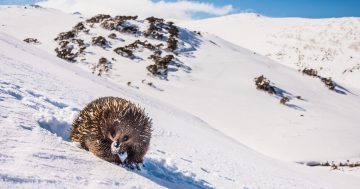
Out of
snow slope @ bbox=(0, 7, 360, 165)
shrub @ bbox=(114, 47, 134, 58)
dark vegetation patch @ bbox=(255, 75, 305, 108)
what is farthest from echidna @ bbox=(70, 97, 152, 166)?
shrub @ bbox=(114, 47, 134, 58)

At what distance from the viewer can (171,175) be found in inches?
220

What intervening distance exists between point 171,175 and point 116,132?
1.42 metres

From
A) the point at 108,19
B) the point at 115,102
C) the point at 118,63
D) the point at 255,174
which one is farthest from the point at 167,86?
the point at 115,102

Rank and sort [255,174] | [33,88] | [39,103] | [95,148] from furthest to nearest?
1. [255,174]
2. [33,88]
3. [39,103]
4. [95,148]

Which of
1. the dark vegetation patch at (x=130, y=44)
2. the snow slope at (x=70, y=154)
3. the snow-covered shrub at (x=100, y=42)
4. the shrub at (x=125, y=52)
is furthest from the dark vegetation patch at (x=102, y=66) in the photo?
the snow slope at (x=70, y=154)

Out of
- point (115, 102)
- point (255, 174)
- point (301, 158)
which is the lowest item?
point (301, 158)

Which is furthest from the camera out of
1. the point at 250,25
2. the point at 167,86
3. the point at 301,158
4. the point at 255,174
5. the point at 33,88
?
the point at 250,25

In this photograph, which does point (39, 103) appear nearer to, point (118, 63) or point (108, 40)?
point (118, 63)

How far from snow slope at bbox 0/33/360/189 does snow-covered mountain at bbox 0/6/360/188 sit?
0.06 ft

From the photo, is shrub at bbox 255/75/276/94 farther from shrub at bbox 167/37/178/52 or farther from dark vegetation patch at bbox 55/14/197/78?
shrub at bbox 167/37/178/52

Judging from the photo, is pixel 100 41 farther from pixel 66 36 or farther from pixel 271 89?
pixel 271 89

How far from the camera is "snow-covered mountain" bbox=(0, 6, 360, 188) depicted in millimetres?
4262

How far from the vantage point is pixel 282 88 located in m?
23.1

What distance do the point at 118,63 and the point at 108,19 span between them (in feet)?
27.9
